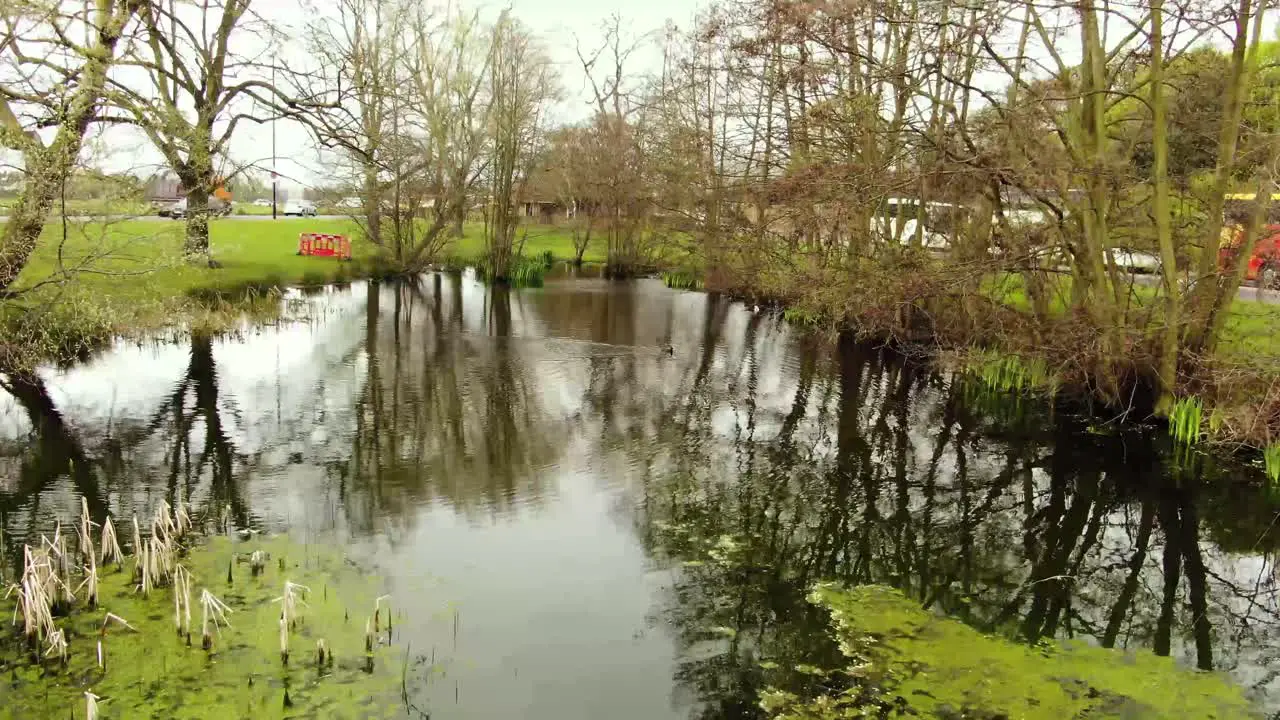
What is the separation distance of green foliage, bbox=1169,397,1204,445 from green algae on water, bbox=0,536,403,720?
453 inches

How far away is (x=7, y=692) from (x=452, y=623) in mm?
2948

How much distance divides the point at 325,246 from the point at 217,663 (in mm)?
30592

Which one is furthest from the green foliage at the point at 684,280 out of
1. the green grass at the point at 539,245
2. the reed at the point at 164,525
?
the reed at the point at 164,525

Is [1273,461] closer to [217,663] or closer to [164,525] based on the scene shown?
[217,663]

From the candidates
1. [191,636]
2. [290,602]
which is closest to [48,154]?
[191,636]

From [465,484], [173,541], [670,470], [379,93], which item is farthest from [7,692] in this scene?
[379,93]

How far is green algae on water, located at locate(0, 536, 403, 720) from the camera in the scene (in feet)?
18.9

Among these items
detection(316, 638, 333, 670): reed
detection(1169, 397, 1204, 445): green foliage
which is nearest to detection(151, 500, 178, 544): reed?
detection(316, 638, 333, 670): reed

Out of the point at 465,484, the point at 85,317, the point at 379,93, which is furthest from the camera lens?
the point at 379,93

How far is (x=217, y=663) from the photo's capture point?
6297 mm

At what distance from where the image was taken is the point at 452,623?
7203mm

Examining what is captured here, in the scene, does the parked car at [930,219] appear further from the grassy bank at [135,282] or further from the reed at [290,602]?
the grassy bank at [135,282]

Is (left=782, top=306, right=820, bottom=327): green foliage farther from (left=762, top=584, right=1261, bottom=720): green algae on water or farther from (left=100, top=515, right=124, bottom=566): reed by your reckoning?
(left=100, top=515, right=124, bottom=566): reed

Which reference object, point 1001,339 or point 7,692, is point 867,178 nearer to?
point 1001,339
